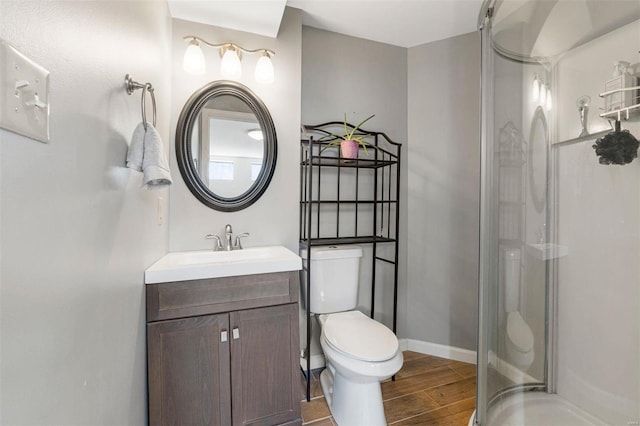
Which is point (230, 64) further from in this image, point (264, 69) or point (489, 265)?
point (489, 265)

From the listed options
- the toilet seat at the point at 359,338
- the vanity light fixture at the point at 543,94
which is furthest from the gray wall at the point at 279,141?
the vanity light fixture at the point at 543,94

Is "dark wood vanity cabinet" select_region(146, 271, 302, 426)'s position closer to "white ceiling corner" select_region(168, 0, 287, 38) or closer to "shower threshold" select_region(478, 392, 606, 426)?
"shower threshold" select_region(478, 392, 606, 426)

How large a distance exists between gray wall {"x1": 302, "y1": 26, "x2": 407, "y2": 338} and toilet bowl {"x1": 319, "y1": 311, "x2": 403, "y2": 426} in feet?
2.01

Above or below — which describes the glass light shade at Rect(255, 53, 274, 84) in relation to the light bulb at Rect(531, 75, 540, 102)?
above

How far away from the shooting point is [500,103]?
145cm

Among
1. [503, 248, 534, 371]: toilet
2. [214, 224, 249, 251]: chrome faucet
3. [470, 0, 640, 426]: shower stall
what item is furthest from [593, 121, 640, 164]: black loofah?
[214, 224, 249, 251]: chrome faucet

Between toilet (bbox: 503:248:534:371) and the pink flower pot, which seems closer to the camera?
toilet (bbox: 503:248:534:371)

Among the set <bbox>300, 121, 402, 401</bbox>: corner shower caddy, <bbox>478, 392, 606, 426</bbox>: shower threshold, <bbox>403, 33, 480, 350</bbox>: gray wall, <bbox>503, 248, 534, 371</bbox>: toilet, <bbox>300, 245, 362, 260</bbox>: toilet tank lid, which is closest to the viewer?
<bbox>478, 392, 606, 426</bbox>: shower threshold

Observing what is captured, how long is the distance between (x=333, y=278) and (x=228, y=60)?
60.0 inches

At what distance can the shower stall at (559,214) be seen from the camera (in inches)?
47.5

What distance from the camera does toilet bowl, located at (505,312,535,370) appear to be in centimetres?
145

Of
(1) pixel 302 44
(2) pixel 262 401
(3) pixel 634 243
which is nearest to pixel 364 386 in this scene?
(2) pixel 262 401

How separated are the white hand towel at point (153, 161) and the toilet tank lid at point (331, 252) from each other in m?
1.05

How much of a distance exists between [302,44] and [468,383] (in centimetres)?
264
